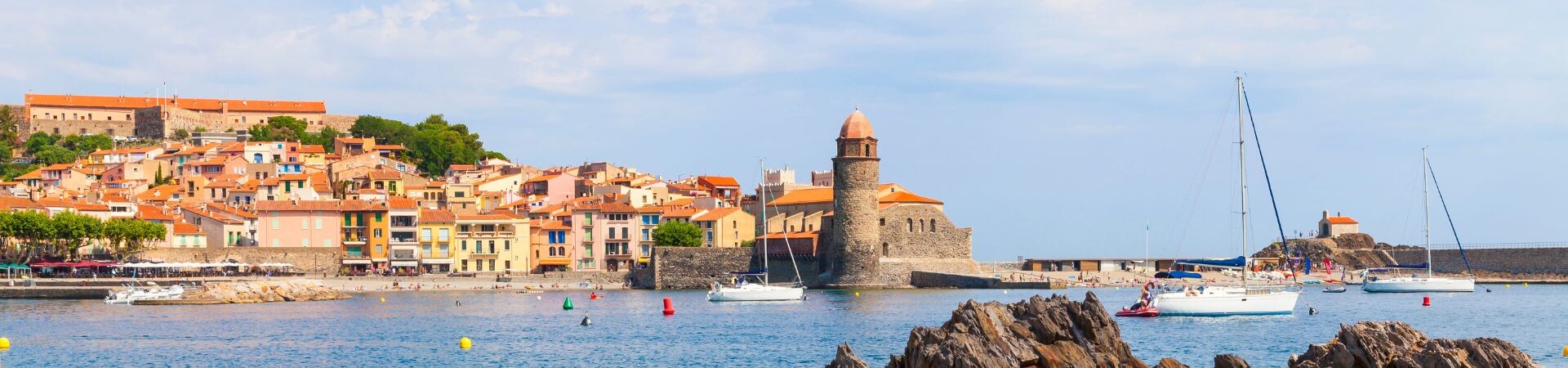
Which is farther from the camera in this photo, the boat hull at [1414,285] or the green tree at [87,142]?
the green tree at [87,142]

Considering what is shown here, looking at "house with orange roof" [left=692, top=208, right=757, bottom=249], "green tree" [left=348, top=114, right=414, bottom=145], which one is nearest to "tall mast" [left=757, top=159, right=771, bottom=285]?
"house with orange roof" [left=692, top=208, right=757, bottom=249]

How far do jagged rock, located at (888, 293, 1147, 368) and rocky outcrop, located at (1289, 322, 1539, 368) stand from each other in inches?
89.1

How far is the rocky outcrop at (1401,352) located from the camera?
53.9 ft

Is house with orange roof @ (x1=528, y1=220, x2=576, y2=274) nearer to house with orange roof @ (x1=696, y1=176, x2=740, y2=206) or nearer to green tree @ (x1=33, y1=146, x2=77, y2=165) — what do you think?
house with orange roof @ (x1=696, y1=176, x2=740, y2=206)

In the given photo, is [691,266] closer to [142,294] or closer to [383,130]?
[142,294]

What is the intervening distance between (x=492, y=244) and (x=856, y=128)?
61.9 ft

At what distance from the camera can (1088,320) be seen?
21.3 metres

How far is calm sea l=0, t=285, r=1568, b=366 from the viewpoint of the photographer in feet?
105

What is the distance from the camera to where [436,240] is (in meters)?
74.8

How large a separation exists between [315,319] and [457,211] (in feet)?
110

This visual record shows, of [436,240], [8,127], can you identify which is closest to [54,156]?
[8,127]

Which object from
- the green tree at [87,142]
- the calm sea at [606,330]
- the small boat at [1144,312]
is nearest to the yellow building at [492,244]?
the calm sea at [606,330]

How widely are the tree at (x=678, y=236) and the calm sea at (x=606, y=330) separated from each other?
15883 millimetres

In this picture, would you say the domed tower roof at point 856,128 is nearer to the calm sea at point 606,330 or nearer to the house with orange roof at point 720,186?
the calm sea at point 606,330
